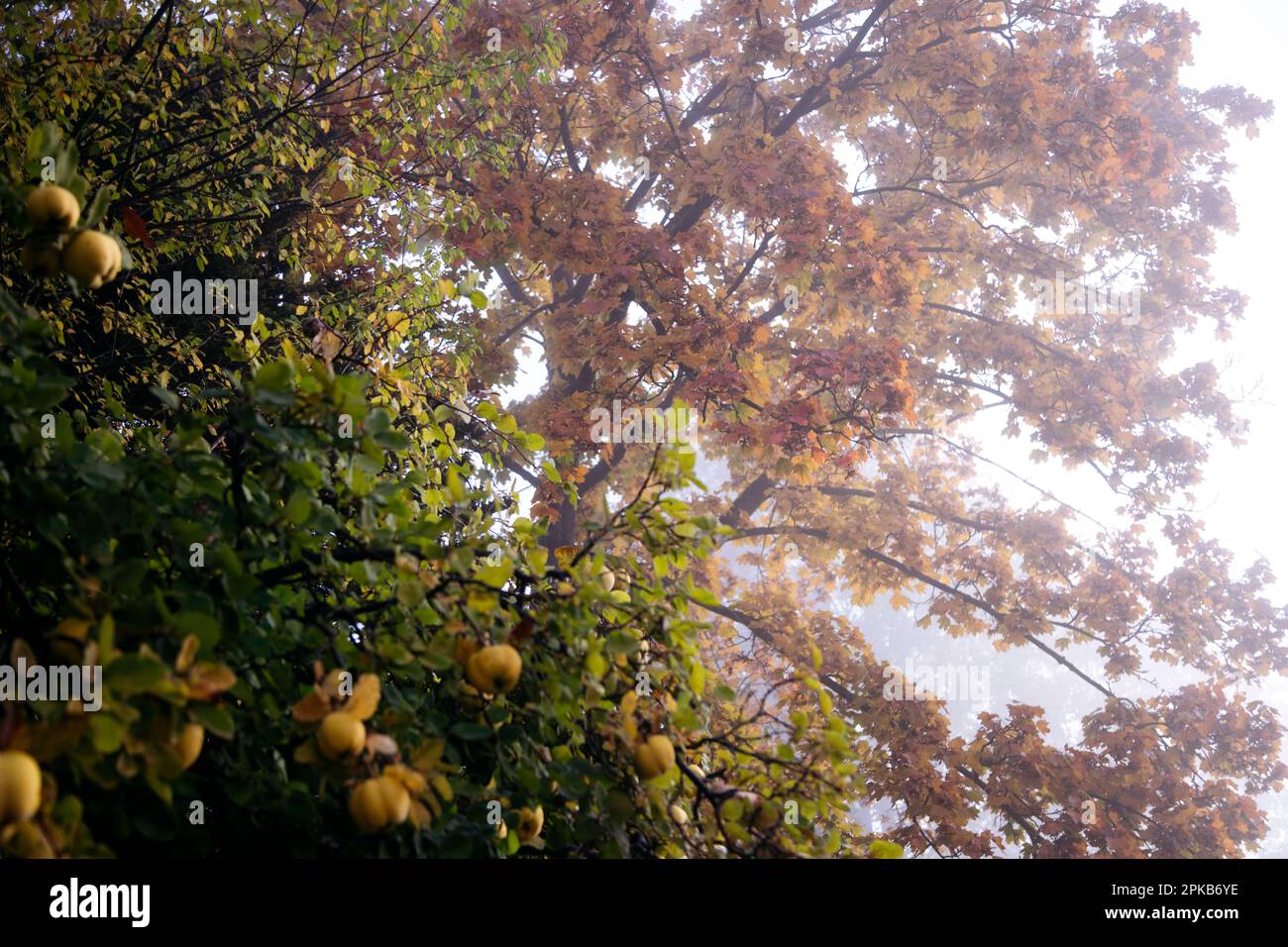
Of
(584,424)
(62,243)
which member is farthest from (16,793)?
(584,424)

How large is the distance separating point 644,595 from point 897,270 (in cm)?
617

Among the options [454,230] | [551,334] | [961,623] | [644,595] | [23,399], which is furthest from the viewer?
[961,623]

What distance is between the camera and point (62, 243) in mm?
1514

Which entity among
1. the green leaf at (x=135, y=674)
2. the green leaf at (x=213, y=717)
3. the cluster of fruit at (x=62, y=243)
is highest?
the cluster of fruit at (x=62, y=243)

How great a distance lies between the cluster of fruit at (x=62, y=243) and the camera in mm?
1463

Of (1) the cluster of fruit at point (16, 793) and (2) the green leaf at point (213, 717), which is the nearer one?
(1) the cluster of fruit at point (16, 793)

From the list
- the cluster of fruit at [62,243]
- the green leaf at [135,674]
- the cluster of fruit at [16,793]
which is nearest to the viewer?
the cluster of fruit at [16,793]

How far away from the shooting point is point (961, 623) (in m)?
9.99

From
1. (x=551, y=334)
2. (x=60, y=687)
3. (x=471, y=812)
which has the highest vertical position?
(x=551, y=334)

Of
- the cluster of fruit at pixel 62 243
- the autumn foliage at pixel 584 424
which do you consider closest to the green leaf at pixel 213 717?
the autumn foliage at pixel 584 424

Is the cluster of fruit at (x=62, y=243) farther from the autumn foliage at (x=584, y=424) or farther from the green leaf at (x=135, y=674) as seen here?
the green leaf at (x=135, y=674)

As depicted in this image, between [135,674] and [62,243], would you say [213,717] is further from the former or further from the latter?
[62,243]
